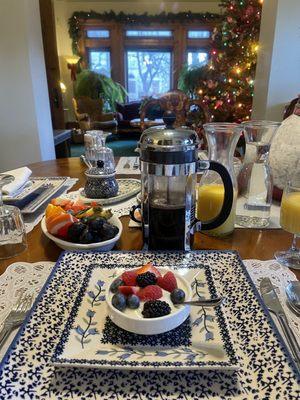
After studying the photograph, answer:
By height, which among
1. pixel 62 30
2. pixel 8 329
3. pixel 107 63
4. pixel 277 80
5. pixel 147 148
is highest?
pixel 62 30

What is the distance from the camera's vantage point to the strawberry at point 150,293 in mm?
514

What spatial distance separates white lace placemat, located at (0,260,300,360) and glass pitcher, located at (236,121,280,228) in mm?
212

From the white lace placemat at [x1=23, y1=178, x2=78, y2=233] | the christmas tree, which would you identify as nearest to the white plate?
the white lace placemat at [x1=23, y1=178, x2=78, y2=233]

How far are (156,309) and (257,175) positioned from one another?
594 mm

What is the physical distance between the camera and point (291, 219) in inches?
29.0

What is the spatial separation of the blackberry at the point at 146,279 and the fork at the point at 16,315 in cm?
20

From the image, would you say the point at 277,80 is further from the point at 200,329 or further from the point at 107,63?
the point at 107,63

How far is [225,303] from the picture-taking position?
0.56 m

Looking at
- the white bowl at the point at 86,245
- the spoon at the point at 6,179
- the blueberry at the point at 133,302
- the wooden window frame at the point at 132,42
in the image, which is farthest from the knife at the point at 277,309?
the wooden window frame at the point at 132,42

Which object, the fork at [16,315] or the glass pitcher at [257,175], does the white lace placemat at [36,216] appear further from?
the glass pitcher at [257,175]

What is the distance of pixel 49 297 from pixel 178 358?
10.2 inches

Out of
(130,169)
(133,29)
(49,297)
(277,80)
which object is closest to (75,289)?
(49,297)

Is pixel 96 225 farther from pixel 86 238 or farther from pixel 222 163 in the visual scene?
pixel 222 163

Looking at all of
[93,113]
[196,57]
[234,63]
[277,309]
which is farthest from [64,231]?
[196,57]
